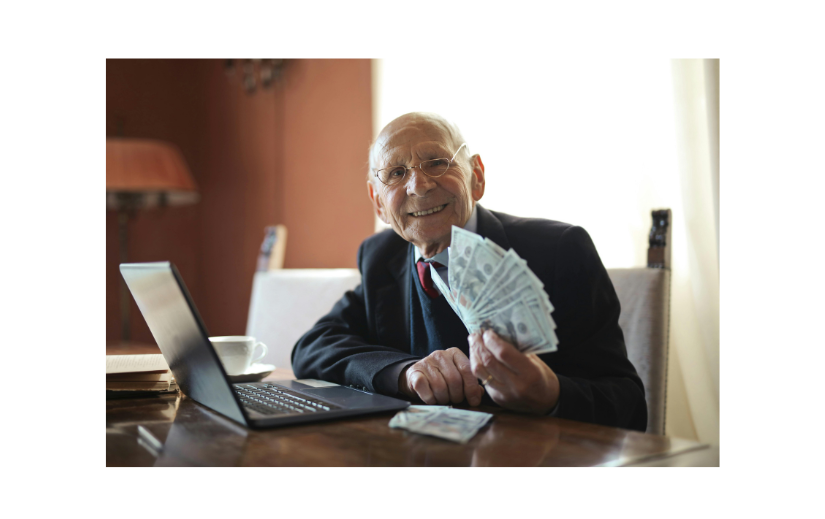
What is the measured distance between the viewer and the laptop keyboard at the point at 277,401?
862mm

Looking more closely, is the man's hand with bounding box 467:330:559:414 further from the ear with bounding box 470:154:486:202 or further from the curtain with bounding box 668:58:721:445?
the curtain with bounding box 668:58:721:445

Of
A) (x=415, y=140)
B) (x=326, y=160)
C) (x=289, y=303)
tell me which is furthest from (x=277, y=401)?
(x=326, y=160)

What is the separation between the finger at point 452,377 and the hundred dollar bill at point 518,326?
0.15 metres

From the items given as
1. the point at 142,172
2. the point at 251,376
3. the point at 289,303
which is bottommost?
the point at 251,376

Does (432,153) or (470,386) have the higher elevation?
(432,153)

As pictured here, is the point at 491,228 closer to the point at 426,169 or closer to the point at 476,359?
the point at 426,169

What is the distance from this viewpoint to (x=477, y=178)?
136 cm

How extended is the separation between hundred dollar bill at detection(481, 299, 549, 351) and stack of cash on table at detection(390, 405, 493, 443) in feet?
0.37

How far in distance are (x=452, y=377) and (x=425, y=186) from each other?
0.42m

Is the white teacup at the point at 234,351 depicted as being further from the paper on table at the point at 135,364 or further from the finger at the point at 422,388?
the finger at the point at 422,388

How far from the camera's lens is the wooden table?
0.64 metres
